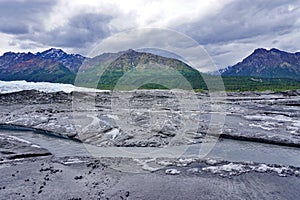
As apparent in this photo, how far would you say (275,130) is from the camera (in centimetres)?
2253

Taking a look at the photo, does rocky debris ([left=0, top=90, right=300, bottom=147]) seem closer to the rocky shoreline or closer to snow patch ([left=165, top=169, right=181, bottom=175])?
the rocky shoreline

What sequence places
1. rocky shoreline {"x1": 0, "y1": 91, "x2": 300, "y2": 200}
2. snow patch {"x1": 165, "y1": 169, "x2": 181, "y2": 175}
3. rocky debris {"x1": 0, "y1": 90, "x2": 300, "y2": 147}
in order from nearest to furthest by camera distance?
rocky shoreline {"x1": 0, "y1": 91, "x2": 300, "y2": 200}
snow patch {"x1": 165, "y1": 169, "x2": 181, "y2": 175}
rocky debris {"x1": 0, "y1": 90, "x2": 300, "y2": 147}

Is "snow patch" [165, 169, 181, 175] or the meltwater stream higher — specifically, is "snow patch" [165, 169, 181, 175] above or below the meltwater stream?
below

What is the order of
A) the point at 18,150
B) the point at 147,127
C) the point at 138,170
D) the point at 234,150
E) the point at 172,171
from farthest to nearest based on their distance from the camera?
1. the point at 147,127
2. the point at 234,150
3. the point at 18,150
4. the point at 138,170
5. the point at 172,171

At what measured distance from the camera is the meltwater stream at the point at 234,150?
16.0 meters

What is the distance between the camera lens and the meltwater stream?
16.0 m

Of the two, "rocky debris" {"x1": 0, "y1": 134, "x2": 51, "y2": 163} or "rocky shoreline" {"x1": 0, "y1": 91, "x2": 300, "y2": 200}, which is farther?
"rocky debris" {"x1": 0, "y1": 134, "x2": 51, "y2": 163}

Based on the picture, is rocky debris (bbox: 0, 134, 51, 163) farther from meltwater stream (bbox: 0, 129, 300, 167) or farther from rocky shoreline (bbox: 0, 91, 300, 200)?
meltwater stream (bbox: 0, 129, 300, 167)

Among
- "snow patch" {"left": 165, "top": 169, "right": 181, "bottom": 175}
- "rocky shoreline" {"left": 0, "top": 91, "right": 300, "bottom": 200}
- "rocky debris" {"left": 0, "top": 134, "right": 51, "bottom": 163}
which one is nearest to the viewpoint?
"rocky shoreline" {"left": 0, "top": 91, "right": 300, "bottom": 200}

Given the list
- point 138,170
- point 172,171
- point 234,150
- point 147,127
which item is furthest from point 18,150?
point 234,150

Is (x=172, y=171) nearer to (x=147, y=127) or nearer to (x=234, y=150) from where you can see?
(x=234, y=150)

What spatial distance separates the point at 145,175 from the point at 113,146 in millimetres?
5676

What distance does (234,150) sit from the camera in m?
17.9

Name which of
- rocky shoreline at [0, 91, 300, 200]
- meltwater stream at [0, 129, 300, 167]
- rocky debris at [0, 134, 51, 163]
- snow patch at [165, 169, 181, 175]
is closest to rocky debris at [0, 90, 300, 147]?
rocky shoreline at [0, 91, 300, 200]
